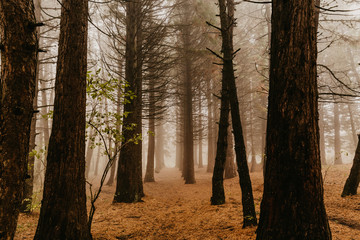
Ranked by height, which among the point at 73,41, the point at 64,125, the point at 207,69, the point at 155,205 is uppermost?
the point at 207,69

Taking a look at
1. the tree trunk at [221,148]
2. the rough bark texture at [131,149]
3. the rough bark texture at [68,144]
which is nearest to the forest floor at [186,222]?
the tree trunk at [221,148]

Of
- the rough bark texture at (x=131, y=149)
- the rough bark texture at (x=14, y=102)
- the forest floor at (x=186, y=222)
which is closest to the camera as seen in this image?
the rough bark texture at (x=14, y=102)

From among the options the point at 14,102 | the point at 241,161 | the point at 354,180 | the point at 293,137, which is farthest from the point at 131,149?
the point at 354,180

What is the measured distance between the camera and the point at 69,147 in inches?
154

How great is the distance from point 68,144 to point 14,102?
1.53 metres

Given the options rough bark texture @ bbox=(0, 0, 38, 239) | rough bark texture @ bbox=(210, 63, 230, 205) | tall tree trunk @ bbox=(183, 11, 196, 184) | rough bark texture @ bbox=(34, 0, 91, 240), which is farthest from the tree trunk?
tall tree trunk @ bbox=(183, 11, 196, 184)

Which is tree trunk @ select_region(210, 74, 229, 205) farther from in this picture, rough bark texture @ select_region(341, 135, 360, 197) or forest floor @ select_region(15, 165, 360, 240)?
rough bark texture @ select_region(341, 135, 360, 197)

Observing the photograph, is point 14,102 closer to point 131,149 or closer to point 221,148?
point 221,148

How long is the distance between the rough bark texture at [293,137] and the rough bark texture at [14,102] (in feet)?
10.5

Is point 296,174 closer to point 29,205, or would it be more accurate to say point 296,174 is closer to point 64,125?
point 64,125

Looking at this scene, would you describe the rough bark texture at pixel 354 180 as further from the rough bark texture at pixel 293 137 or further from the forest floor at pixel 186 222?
the rough bark texture at pixel 293 137

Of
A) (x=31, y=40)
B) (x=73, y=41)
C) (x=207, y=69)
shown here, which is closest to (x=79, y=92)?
(x=73, y=41)

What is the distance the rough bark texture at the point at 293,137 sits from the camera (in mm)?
2607

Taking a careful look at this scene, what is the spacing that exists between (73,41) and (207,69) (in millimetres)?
11056
